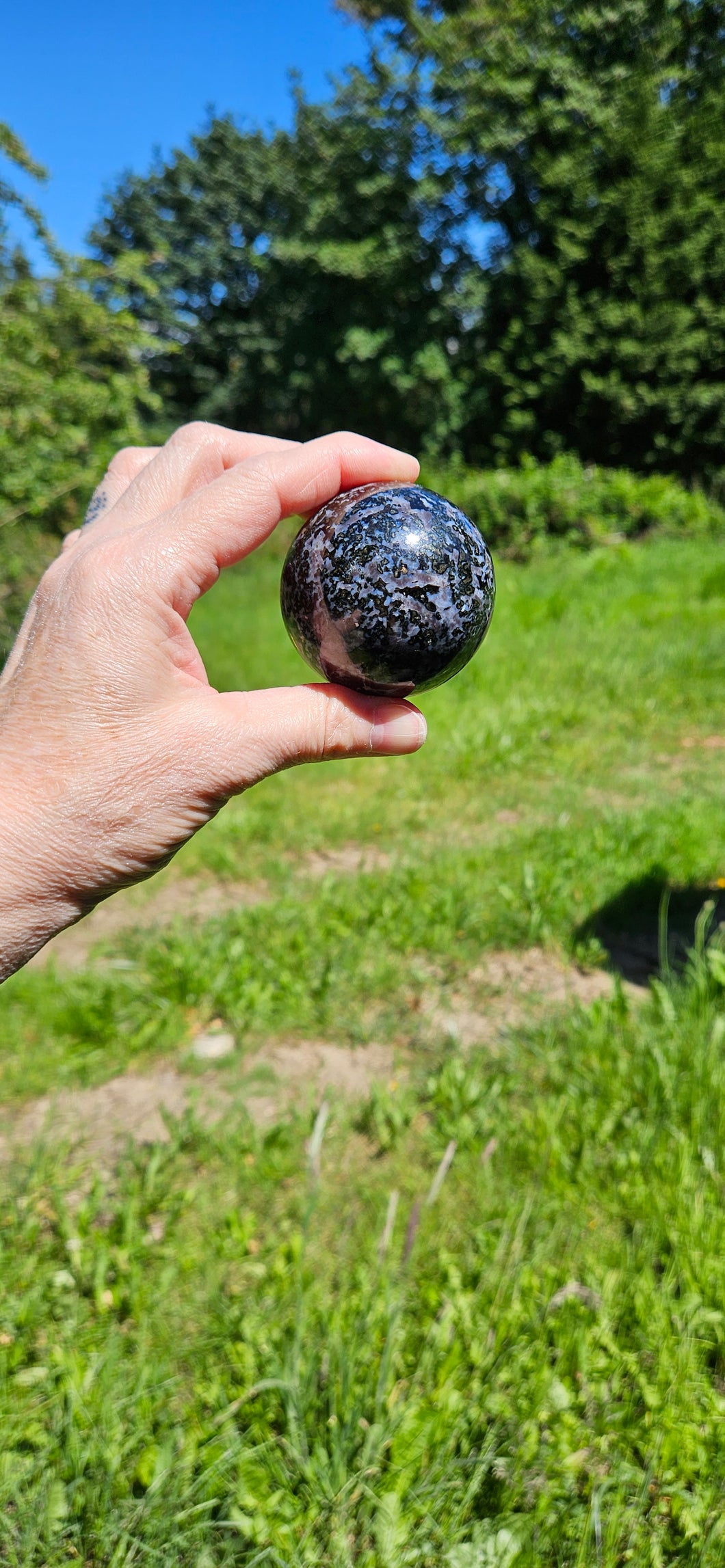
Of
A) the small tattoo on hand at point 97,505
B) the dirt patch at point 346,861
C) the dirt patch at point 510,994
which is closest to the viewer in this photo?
the small tattoo on hand at point 97,505

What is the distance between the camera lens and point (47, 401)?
780 centimetres

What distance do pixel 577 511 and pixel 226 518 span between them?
35.2 ft

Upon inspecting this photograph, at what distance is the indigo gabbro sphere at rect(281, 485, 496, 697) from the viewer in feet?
5.23

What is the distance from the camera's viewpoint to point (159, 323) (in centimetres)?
2462

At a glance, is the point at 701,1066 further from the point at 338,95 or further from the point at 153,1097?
the point at 338,95

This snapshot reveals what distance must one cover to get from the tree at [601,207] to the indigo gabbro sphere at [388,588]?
14740mm

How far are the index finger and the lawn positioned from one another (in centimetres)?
144

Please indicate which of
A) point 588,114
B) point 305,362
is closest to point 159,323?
point 305,362

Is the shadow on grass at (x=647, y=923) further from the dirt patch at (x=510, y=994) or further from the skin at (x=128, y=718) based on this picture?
the skin at (x=128, y=718)

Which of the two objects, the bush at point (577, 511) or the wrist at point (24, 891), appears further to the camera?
the bush at point (577, 511)

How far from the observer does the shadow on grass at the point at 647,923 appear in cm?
340

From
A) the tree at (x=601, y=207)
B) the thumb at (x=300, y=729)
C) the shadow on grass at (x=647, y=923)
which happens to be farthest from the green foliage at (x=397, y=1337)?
the tree at (x=601, y=207)

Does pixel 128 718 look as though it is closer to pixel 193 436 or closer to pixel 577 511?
pixel 193 436

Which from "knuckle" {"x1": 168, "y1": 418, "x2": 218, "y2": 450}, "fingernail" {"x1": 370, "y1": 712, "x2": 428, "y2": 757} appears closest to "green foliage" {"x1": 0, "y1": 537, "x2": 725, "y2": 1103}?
"fingernail" {"x1": 370, "y1": 712, "x2": 428, "y2": 757}
